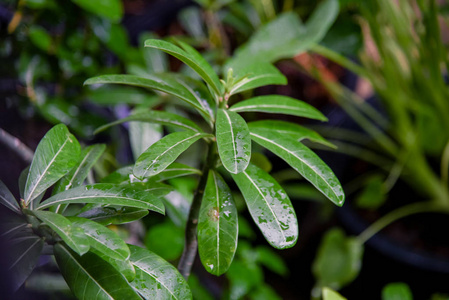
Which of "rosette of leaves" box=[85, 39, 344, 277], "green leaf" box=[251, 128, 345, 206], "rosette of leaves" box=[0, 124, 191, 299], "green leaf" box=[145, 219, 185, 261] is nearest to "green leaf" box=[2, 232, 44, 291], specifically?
"rosette of leaves" box=[0, 124, 191, 299]

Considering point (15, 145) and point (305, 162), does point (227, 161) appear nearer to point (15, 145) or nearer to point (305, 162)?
point (305, 162)

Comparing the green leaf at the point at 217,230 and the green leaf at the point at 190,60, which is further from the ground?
the green leaf at the point at 190,60

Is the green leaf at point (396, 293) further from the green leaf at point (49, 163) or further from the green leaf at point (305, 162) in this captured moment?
the green leaf at point (49, 163)

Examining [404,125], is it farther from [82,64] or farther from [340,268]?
[82,64]

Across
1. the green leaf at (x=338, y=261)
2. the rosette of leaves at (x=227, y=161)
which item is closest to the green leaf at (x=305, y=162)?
the rosette of leaves at (x=227, y=161)

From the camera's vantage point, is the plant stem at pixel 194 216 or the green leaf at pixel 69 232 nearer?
the green leaf at pixel 69 232

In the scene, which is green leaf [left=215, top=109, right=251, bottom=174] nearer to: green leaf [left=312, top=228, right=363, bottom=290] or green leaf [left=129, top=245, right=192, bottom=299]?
green leaf [left=129, top=245, right=192, bottom=299]

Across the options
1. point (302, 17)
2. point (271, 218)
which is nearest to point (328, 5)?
point (302, 17)
